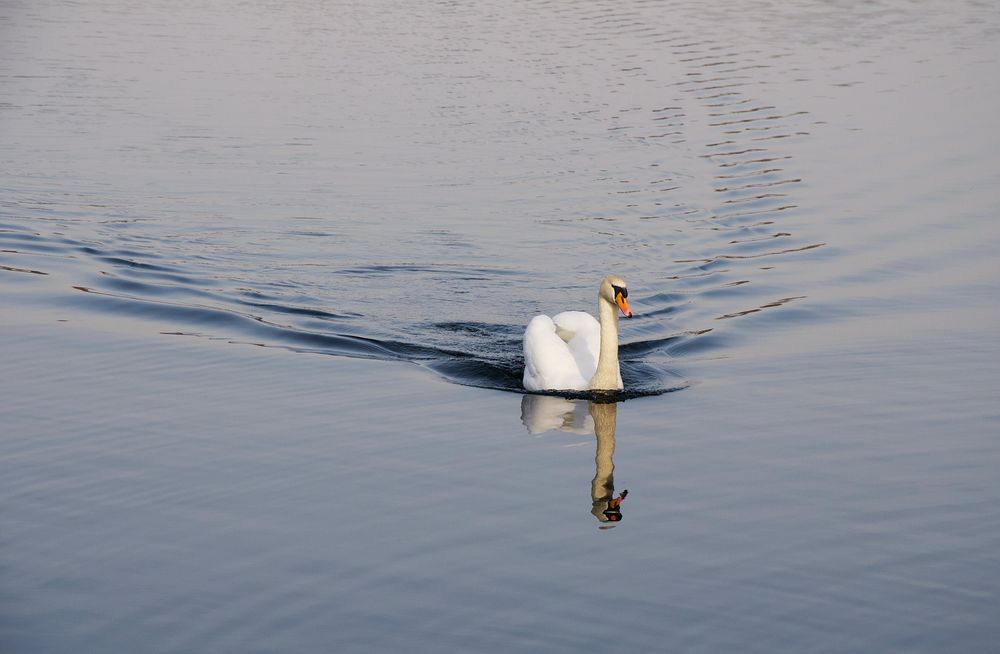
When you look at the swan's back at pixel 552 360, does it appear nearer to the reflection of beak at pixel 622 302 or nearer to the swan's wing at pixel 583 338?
the swan's wing at pixel 583 338

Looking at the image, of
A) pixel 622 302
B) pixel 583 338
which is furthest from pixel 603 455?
pixel 583 338

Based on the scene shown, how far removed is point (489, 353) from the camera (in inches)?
632

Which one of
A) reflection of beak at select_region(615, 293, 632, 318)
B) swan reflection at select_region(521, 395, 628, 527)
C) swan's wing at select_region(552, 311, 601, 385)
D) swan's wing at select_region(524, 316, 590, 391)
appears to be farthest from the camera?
swan's wing at select_region(552, 311, 601, 385)

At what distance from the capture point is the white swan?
14367 mm

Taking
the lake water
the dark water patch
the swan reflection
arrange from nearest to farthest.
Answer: the lake water → the swan reflection → the dark water patch

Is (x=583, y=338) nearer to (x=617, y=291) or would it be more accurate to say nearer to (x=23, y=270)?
(x=617, y=291)

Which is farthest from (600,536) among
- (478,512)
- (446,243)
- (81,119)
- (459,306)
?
(81,119)

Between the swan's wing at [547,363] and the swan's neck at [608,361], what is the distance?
331 mm

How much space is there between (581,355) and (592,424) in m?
2.00

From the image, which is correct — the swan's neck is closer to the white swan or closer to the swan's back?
the white swan

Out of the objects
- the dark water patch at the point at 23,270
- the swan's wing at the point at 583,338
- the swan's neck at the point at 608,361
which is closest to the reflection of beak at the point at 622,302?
the swan's neck at the point at 608,361

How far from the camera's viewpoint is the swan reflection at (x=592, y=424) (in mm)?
11234

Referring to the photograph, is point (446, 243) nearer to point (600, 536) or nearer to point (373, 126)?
point (373, 126)

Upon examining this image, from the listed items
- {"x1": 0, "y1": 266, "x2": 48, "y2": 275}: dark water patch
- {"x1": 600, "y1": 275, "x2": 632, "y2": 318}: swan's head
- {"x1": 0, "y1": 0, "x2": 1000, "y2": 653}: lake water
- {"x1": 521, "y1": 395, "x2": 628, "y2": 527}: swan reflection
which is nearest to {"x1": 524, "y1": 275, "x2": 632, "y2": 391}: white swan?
{"x1": 600, "y1": 275, "x2": 632, "y2": 318}: swan's head
